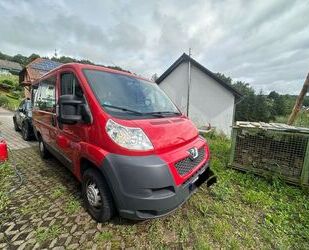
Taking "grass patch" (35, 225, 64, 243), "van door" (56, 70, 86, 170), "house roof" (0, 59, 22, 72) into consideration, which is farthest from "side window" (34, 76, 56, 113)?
"house roof" (0, 59, 22, 72)

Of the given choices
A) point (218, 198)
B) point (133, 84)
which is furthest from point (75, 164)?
point (218, 198)

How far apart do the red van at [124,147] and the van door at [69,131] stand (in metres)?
0.01

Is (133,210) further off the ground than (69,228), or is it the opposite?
(133,210)

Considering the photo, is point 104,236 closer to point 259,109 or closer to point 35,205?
point 35,205

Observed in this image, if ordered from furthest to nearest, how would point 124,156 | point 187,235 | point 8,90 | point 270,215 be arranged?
point 8,90 < point 270,215 < point 187,235 < point 124,156

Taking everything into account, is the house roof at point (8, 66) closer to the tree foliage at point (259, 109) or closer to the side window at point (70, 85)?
the tree foliage at point (259, 109)

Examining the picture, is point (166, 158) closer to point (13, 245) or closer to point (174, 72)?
point (13, 245)

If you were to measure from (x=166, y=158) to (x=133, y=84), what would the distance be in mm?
1584

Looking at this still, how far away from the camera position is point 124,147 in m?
2.10

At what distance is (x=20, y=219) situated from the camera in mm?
2707

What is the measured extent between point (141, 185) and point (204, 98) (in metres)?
14.5

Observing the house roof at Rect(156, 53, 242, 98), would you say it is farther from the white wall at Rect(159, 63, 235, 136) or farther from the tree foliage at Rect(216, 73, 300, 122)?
the tree foliage at Rect(216, 73, 300, 122)

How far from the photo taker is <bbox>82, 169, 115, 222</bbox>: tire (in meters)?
2.36

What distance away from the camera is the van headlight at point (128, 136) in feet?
6.97
